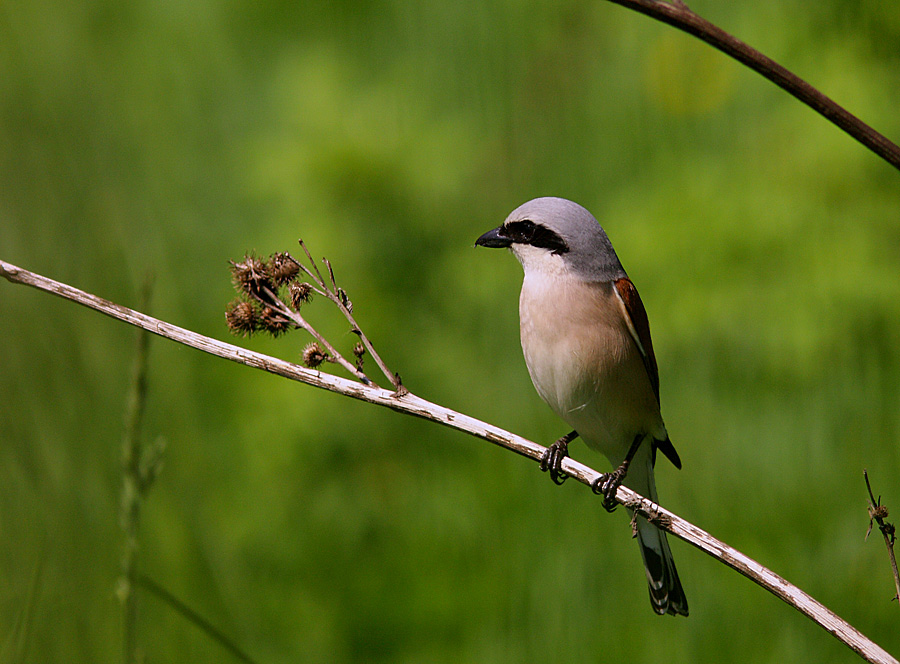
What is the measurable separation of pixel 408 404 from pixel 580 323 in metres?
1.04

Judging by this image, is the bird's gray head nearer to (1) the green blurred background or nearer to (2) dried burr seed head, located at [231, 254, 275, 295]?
(2) dried burr seed head, located at [231, 254, 275, 295]

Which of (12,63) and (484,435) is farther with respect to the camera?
(12,63)

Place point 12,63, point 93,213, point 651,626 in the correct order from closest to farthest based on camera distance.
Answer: point 651,626 < point 93,213 < point 12,63

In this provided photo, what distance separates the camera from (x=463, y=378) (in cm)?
438

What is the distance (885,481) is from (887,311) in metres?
0.79

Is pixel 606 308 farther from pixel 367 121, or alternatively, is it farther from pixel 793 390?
pixel 367 121

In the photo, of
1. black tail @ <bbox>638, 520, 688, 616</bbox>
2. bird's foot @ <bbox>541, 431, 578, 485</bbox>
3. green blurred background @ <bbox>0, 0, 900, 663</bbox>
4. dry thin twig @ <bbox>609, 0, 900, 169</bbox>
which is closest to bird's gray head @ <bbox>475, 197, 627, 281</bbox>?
bird's foot @ <bbox>541, 431, 578, 485</bbox>

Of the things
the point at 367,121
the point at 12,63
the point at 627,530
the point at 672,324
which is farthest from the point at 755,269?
the point at 12,63

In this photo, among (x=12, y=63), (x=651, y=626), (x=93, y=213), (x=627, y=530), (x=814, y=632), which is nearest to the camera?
(x=814, y=632)

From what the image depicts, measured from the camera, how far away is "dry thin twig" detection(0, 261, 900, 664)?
5.37 ft

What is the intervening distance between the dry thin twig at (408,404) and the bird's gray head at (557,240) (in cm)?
88

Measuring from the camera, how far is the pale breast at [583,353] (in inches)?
106

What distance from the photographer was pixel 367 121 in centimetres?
455

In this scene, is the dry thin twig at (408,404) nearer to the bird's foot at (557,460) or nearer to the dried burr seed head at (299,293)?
the dried burr seed head at (299,293)
